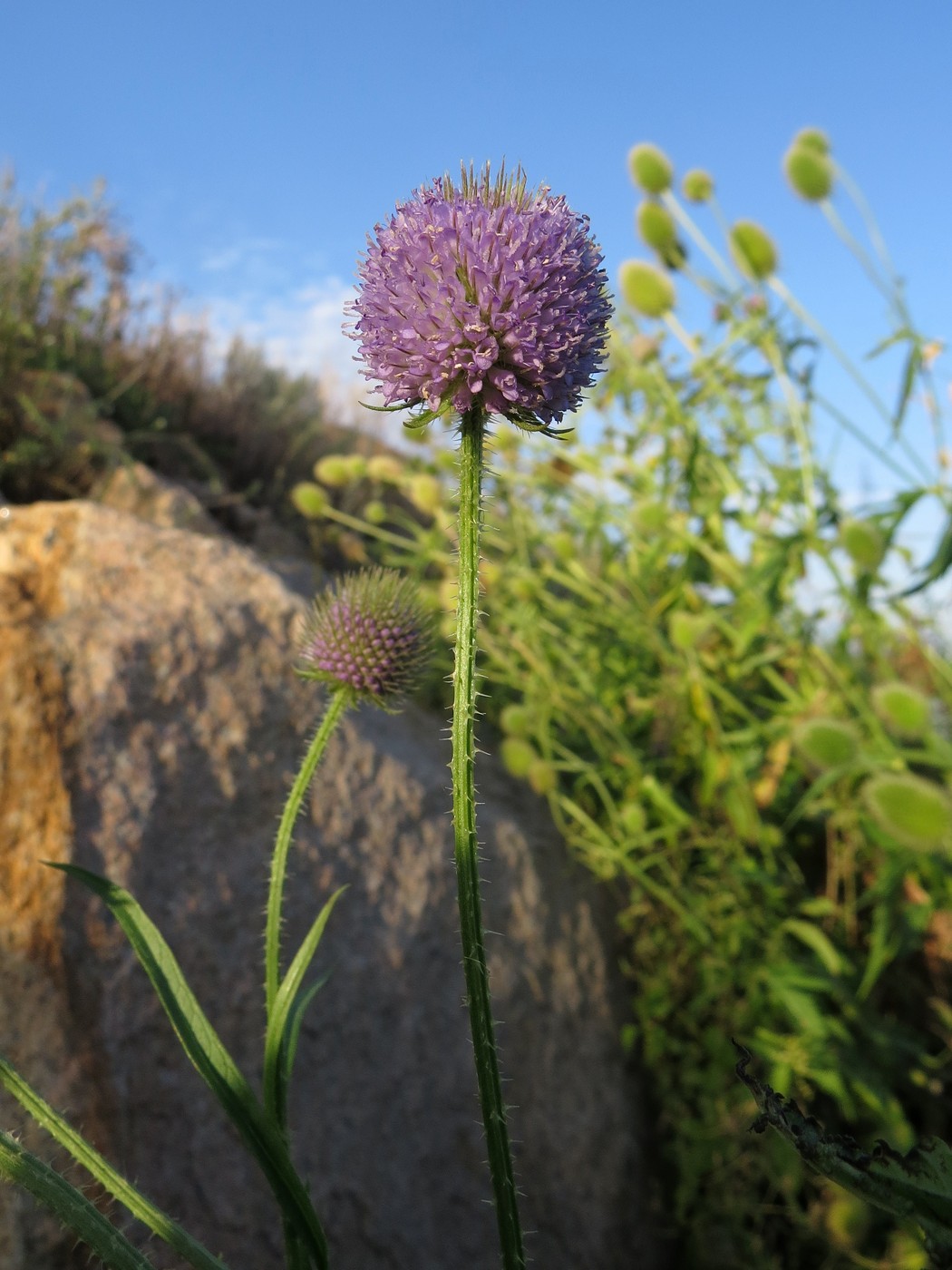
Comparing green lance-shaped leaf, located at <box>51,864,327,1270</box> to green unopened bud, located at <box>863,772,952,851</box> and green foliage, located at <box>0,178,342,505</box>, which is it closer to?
green unopened bud, located at <box>863,772,952,851</box>

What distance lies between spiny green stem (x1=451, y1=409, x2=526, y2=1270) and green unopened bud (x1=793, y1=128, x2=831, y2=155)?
332 cm

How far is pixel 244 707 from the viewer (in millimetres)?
2570

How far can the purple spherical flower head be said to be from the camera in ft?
4.02

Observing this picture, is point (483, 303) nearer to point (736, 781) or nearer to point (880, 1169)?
point (880, 1169)

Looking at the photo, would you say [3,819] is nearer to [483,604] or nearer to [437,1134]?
[437,1134]

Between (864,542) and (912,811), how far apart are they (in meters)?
0.84

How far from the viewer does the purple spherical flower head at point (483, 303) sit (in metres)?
1.23

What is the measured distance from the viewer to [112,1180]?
3.84 ft

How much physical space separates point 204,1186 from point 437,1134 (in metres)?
0.62

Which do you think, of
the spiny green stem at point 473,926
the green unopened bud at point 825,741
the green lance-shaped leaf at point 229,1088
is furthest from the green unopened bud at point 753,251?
the green lance-shaped leaf at point 229,1088

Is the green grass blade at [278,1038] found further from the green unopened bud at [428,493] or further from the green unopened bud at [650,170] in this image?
the green unopened bud at [650,170]

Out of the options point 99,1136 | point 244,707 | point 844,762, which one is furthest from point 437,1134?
point 844,762

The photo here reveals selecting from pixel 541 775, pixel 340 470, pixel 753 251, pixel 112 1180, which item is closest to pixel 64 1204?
pixel 112 1180

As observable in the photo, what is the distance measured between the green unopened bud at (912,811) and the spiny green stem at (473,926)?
1.45 metres
